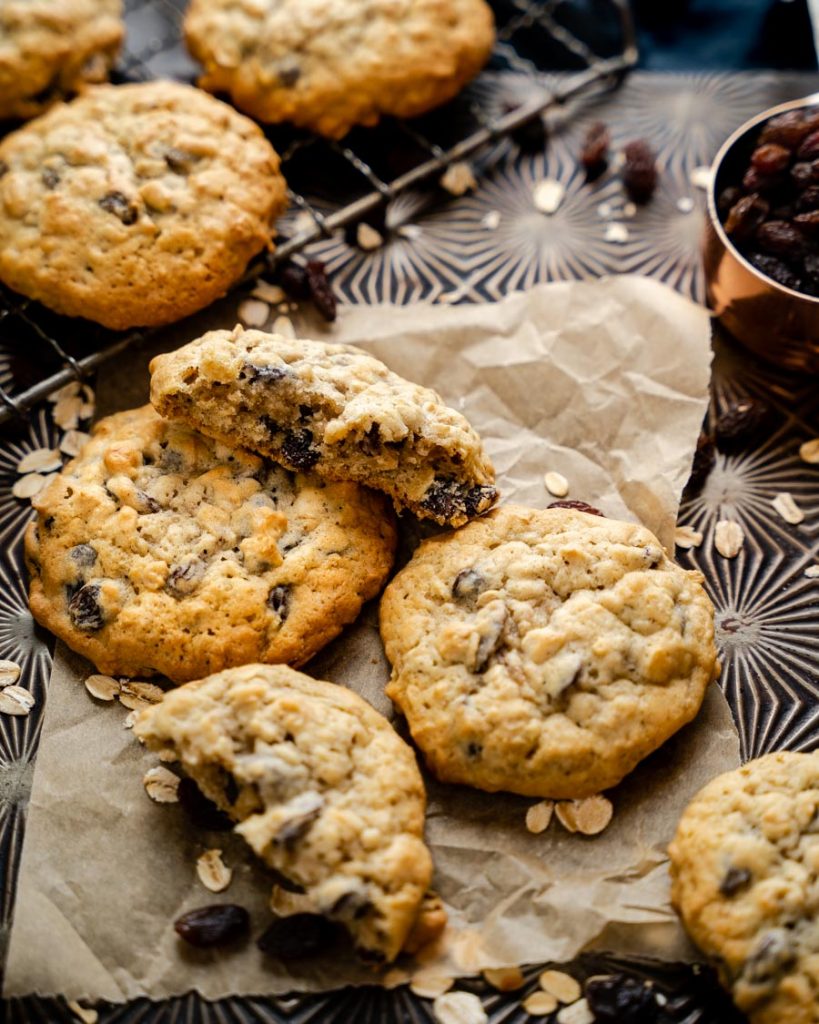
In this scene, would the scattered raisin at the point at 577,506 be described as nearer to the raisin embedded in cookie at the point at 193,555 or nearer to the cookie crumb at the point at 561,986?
the raisin embedded in cookie at the point at 193,555

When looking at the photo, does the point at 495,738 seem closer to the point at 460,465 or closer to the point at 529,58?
the point at 460,465

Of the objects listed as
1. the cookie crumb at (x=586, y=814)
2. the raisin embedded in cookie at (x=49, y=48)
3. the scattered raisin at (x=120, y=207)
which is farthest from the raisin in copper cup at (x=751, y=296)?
the raisin embedded in cookie at (x=49, y=48)

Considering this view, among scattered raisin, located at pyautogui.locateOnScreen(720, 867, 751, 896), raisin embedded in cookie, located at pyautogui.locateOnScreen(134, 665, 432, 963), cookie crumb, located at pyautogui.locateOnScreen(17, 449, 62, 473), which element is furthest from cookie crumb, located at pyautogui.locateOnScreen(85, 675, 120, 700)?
scattered raisin, located at pyautogui.locateOnScreen(720, 867, 751, 896)

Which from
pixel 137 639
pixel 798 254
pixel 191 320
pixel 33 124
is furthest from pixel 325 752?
pixel 33 124

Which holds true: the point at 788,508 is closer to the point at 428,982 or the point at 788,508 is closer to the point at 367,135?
the point at 428,982

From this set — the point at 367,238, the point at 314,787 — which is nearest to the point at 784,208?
the point at 367,238

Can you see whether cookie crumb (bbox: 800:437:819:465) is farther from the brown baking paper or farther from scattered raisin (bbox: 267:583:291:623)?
scattered raisin (bbox: 267:583:291:623)
